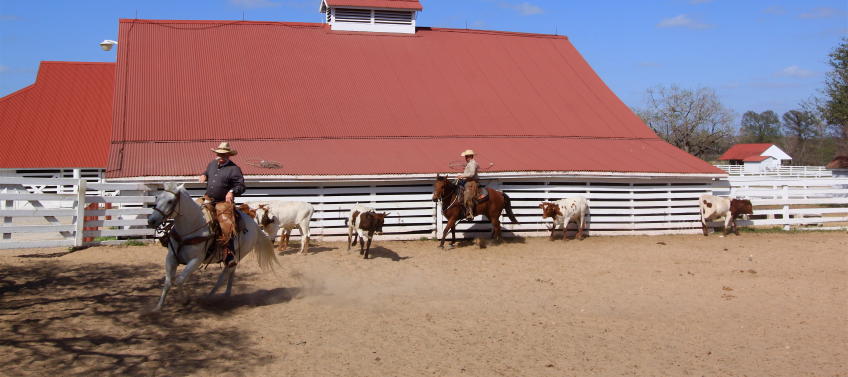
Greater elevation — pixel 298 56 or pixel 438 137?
pixel 298 56

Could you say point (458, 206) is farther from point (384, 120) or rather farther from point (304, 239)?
point (384, 120)

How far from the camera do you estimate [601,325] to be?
872cm

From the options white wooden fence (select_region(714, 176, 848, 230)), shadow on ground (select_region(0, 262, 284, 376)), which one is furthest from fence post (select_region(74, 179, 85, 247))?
white wooden fence (select_region(714, 176, 848, 230))

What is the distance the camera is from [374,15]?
23.6m

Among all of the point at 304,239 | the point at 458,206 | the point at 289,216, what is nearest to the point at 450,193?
the point at 458,206

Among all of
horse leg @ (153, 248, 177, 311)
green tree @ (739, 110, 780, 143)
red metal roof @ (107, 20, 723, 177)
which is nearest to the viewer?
horse leg @ (153, 248, 177, 311)

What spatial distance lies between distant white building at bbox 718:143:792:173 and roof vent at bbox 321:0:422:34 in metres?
Result: 60.1

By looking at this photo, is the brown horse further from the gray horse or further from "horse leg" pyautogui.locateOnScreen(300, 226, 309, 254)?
the gray horse

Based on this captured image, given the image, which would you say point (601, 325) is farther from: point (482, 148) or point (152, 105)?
point (152, 105)

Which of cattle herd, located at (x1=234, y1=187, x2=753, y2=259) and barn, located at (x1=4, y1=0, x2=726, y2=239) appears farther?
barn, located at (x1=4, y1=0, x2=726, y2=239)

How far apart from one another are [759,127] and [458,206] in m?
112

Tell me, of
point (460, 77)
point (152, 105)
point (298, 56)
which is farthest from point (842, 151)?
point (152, 105)

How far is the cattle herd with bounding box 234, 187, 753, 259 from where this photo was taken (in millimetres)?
13438

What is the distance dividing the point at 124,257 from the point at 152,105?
20.9 ft
